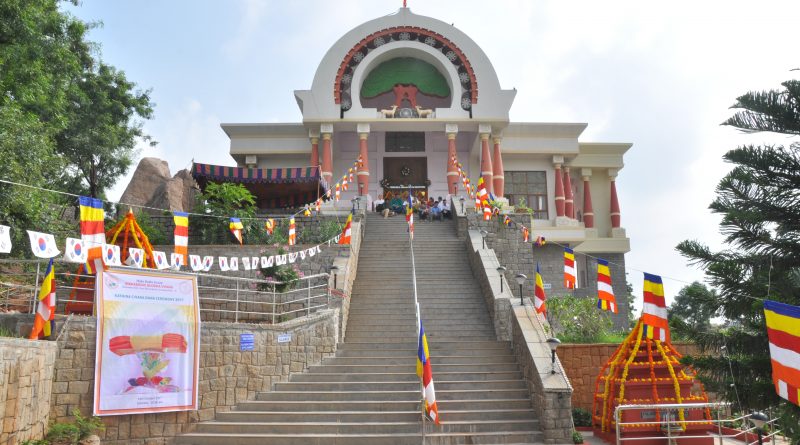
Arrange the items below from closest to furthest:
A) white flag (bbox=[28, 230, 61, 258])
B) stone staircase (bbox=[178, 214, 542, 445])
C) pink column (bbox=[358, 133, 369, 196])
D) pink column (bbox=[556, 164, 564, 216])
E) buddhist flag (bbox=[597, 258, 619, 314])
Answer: white flag (bbox=[28, 230, 61, 258]) < stone staircase (bbox=[178, 214, 542, 445]) < buddhist flag (bbox=[597, 258, 619, 314]) < pink column (bbox=[358, 133, 369, 196]) < pink column (bbox=[556, 164, 564, 216])

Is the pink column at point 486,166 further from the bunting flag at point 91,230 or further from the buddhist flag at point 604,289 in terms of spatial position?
the bunting flag at point 91,230

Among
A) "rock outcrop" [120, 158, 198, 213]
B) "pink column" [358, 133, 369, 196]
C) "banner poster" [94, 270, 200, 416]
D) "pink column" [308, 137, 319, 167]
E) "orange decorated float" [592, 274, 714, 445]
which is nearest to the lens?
"banner poster" [94, 270, 200, 416]

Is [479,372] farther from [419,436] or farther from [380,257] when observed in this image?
[380,257]

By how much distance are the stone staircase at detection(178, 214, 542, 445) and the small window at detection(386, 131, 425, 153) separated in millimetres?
12208

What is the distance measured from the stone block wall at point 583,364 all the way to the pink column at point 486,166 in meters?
12.1

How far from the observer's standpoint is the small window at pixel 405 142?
28.0 m

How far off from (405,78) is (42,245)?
20809 mm

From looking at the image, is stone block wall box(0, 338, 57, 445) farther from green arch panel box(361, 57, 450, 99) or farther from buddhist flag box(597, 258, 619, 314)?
green arch panel box(361, 57, 450, 99)

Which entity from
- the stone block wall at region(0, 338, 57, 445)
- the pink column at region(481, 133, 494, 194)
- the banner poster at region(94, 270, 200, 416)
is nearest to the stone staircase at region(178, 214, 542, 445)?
the banner poster at region(94, 270, 200, 416)

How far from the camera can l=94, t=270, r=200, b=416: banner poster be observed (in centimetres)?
974

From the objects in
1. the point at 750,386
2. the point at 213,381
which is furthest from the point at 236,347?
the point at 750,386

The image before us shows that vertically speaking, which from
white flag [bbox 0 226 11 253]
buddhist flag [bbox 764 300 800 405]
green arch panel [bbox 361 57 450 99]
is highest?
green arch panel [bbox 361 57 450 99]

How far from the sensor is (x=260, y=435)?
10258 millimetres

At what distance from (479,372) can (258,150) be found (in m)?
18.3
